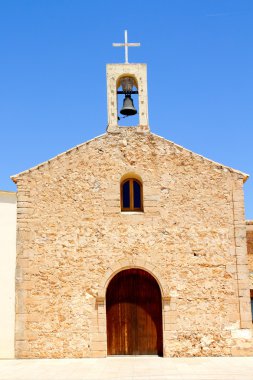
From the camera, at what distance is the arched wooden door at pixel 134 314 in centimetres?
1272

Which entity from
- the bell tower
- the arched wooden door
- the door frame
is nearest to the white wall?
the door frame

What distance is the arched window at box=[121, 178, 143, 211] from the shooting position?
13375mm

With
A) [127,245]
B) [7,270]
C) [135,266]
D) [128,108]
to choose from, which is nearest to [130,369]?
[135,266]

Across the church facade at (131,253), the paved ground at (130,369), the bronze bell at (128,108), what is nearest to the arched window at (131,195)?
the church facade at (131,253)

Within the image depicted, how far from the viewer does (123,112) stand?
13961 millimetres

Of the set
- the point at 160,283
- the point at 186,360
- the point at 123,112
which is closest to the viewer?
the point at 186,360

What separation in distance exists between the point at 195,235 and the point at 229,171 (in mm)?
1950

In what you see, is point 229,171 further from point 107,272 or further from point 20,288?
point 20,288

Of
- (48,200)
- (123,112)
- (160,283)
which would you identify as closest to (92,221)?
(48,200)

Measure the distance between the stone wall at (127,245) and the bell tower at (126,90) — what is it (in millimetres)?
412

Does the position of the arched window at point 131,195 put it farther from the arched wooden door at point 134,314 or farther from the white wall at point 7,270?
the white wall at point 7,270

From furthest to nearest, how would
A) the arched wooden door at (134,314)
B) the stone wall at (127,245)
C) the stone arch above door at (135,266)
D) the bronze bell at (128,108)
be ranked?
the bronze bell at (128,108) → the arched wooden door at (134,314) → the stone arch above door at (135,266) → the stone wall at (127,245)

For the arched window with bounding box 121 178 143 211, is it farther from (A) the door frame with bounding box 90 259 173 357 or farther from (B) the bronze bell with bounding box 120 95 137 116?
(B) the bronze bell with bounding box 120 95 137 116

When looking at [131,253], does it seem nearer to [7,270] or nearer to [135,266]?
[135,266]
